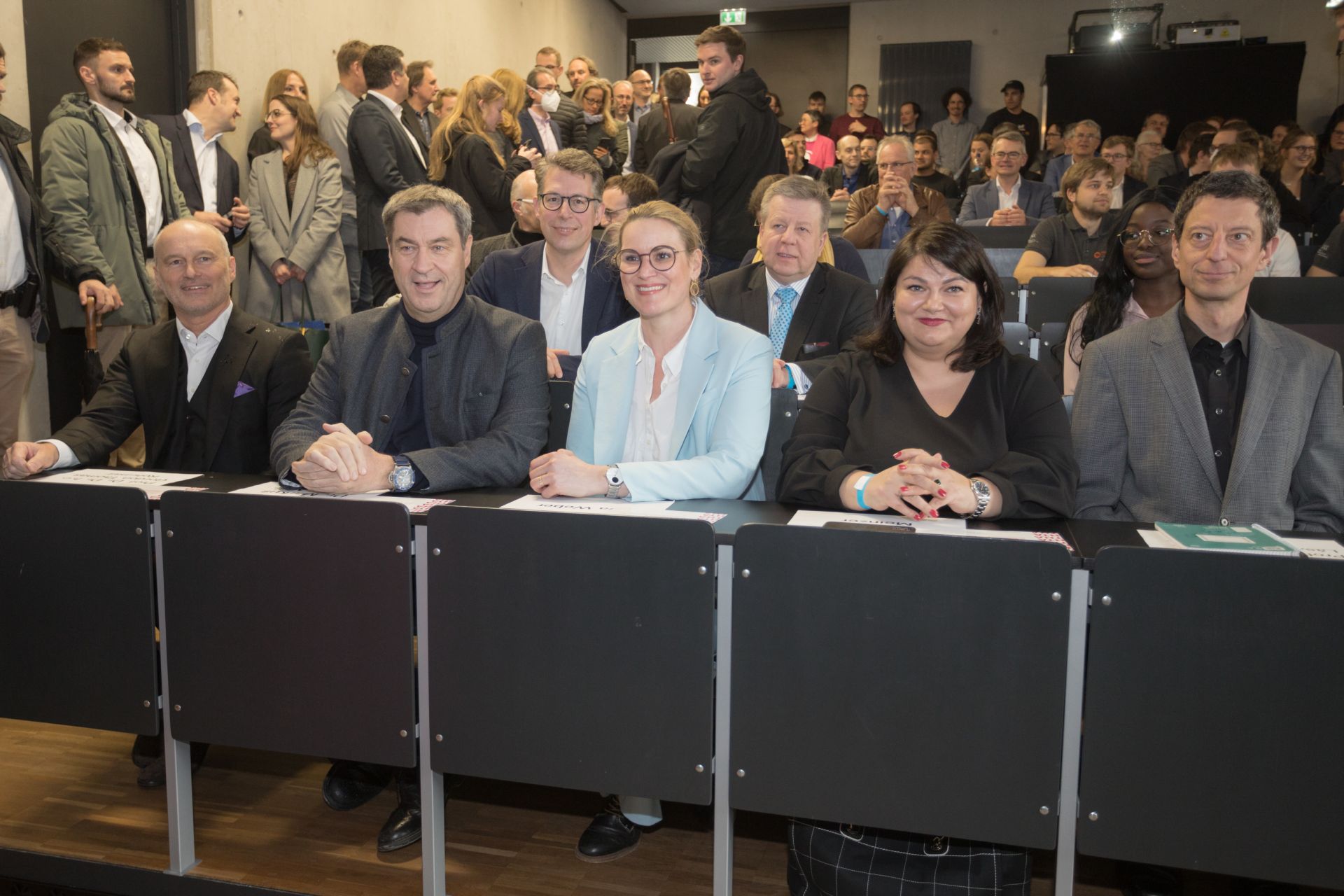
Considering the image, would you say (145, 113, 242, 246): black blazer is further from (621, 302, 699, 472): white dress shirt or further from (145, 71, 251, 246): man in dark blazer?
(621, 302, 699, 472): white dress shirt

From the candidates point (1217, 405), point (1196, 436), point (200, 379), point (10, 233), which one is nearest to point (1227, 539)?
point (1196, 436)

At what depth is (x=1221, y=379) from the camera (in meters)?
2.11

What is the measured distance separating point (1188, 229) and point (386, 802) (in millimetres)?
2188

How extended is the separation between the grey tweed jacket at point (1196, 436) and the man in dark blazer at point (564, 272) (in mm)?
1564

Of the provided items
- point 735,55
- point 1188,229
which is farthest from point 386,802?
point 735,55

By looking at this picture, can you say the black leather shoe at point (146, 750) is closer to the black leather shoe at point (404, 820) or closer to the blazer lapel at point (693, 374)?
the black leather shoe at point (404, 820)

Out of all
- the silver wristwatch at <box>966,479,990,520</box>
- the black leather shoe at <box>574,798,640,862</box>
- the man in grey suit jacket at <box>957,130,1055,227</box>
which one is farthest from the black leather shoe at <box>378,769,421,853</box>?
the man in grey suit jacket at <box>957,130,1055,227</box>

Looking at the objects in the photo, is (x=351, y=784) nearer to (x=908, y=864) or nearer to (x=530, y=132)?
(x=908, y=864)

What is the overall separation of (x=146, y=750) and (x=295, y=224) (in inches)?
129

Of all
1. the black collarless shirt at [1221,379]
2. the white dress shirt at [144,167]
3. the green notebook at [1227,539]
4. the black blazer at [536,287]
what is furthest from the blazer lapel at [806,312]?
the white dress shirt at [144,167]

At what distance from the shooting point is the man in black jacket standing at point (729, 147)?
4.36 metres

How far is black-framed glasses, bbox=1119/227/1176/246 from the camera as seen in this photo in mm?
2736

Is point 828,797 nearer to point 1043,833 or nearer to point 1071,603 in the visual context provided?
point 1043,833

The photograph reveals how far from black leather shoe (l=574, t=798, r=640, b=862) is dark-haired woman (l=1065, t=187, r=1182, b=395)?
1.72 meters
